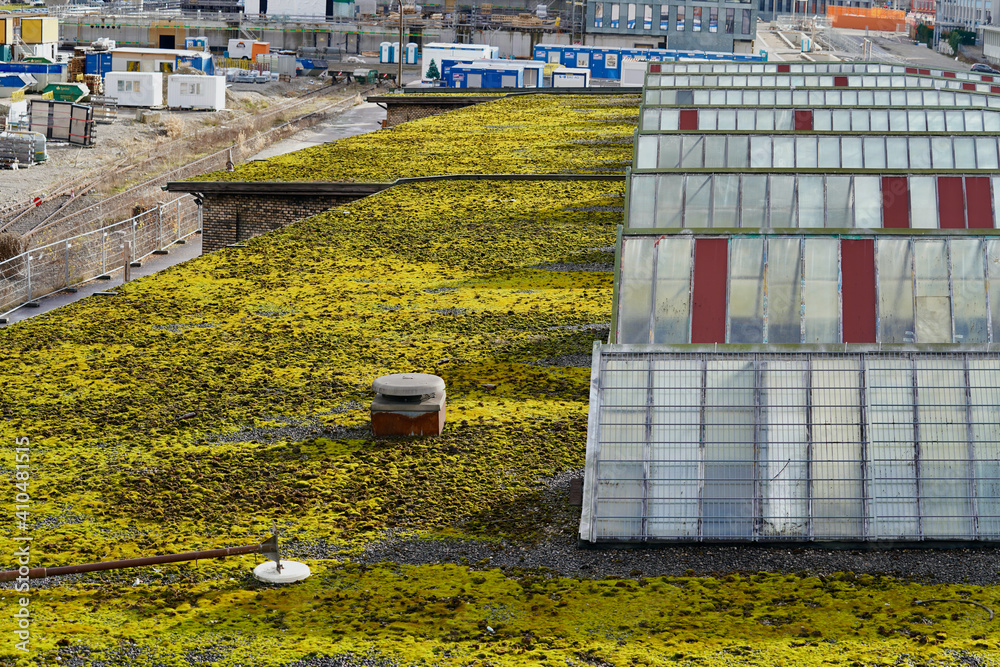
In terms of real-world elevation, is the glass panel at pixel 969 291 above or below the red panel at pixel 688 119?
below

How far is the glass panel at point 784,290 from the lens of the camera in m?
14.9

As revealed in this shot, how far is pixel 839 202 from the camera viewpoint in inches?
975

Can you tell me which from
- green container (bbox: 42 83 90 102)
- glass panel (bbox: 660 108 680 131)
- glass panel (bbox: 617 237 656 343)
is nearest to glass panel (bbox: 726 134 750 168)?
glass panel (bbox: 660 108 680 131)

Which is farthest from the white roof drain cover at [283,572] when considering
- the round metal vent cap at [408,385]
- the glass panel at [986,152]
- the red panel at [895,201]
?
the glass panel at [986,152]

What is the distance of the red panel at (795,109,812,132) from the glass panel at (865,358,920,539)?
25.0 metres

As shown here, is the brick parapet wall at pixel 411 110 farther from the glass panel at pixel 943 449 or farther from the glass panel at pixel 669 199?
the glass panel at pixel 943 449

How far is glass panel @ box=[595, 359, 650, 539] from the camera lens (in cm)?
1229

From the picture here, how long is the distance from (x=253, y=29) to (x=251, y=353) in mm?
145810

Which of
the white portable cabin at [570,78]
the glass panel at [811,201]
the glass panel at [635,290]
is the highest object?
the white portable cabin at [570,78]

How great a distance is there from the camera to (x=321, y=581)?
11.7 m

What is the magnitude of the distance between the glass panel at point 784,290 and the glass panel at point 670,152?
15114mm

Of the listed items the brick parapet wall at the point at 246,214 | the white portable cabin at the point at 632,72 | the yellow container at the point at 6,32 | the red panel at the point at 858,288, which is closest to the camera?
the red panel at the point at 858,288

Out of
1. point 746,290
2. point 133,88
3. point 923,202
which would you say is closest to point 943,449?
point 746,290

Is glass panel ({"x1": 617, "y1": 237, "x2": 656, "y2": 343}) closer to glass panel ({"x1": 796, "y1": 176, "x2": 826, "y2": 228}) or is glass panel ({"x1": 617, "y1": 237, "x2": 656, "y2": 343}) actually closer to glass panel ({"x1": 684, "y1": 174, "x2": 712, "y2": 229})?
glass panel ({"x1": 684, "y1": 174, "x2": 712, "y2": 229})
